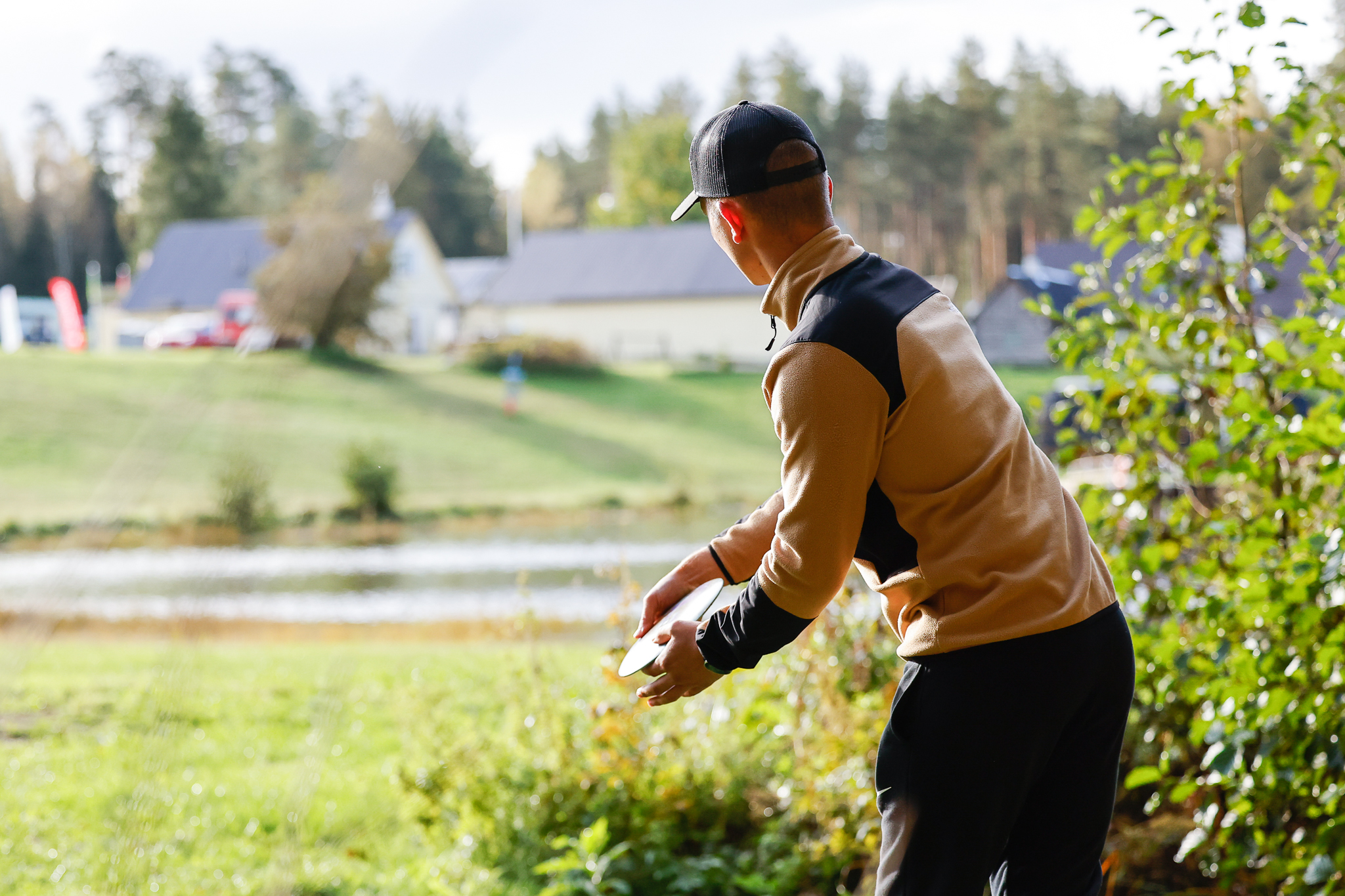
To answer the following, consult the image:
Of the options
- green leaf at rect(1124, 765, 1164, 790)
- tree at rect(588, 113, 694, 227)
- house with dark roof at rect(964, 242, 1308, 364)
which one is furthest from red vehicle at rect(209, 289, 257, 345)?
tree at rect(588, 113, 694, 227)

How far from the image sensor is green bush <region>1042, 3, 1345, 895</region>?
6.95ft

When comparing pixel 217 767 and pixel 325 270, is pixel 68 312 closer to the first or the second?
pixel 325 270

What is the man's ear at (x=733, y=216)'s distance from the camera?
5.29ft

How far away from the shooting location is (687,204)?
1.71 m

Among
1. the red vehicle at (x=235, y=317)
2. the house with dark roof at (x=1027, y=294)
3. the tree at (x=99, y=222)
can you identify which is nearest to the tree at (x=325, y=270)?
the red vehicle at (x=235, y=317)

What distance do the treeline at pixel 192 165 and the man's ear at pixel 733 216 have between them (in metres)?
1.06

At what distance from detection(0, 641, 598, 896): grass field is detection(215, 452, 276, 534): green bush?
0.07 metres

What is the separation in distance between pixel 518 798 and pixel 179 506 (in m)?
2.96

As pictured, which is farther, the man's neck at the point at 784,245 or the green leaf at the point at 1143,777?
the green leaf at the point at 1143,777

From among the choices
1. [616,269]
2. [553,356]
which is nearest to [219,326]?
[553,356]

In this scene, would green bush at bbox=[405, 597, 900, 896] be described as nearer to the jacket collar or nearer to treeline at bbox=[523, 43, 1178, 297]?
the jacket collar

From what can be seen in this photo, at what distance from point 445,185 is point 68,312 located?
10.8 inches

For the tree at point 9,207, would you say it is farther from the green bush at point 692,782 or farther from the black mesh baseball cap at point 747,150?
the green bush at point 692,782

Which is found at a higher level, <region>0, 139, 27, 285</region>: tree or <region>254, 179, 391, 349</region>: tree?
<region>0, 139, 27, 285</region>: tree
